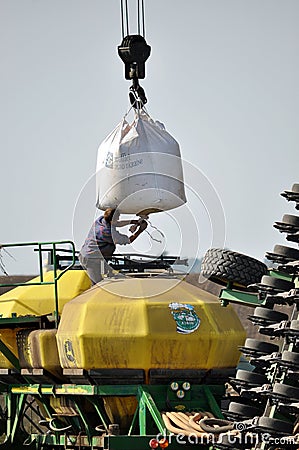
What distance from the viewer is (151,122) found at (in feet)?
43.9

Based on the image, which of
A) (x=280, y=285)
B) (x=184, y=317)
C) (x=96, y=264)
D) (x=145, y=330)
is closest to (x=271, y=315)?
(x=280, y=285)

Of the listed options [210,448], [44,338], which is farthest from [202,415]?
[44,338]

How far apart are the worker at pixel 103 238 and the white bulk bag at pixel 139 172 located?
6.3 inches

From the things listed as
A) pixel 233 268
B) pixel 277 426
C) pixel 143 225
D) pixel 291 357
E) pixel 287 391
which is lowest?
pixel 277 426

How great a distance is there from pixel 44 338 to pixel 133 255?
56.1 inches

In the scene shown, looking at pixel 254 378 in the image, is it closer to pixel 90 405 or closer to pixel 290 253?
pixel 290 253

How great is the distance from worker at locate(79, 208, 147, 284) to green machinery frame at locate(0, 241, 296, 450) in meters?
0.31

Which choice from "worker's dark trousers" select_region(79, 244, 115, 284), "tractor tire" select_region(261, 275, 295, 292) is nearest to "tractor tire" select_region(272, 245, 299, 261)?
"tractor tire" select_region(261, 275, 295, 292)

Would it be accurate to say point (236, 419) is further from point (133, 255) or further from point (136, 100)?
point (136, 100)

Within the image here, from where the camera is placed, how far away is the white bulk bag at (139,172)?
12781mm

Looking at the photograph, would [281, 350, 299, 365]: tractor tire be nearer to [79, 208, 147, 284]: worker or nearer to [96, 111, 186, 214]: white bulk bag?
[96, 111, 186, 214]: white bulk bag

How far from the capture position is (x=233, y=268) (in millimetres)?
10945

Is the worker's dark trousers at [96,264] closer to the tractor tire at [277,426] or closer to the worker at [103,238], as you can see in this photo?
the worker at [103,238]

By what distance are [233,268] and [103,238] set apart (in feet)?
8.46
